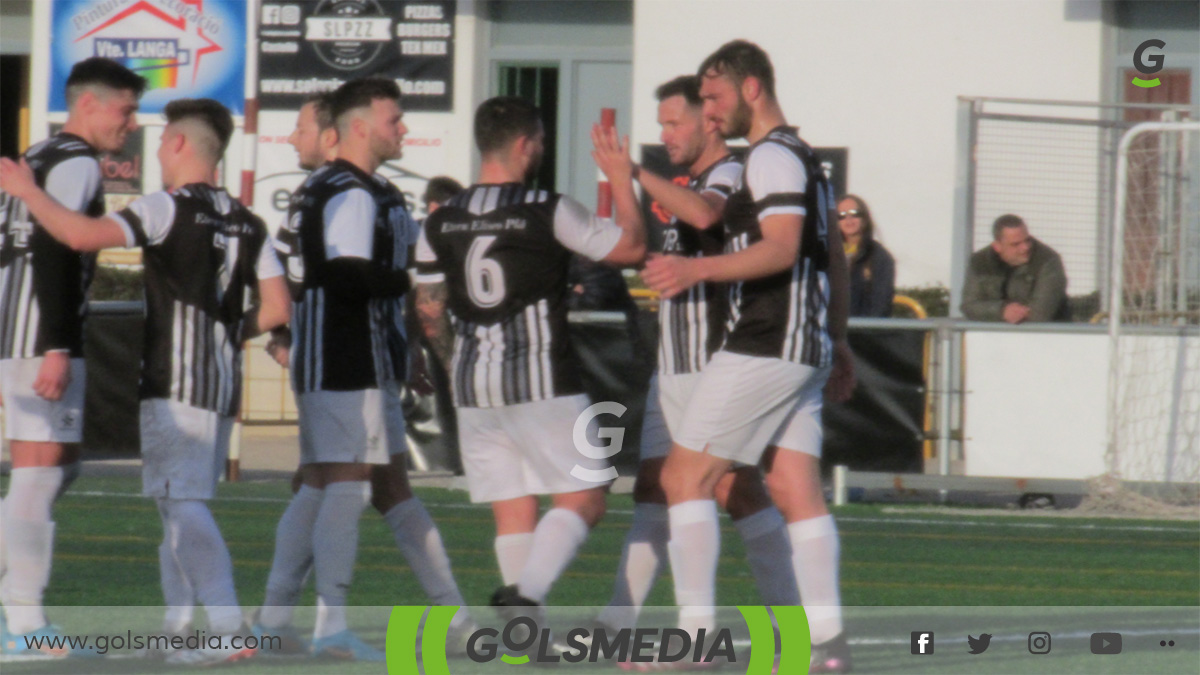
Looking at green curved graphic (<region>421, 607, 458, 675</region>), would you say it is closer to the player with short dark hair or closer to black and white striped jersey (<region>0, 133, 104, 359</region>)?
the player with short dark hair

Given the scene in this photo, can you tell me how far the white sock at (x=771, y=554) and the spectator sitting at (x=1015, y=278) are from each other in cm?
640

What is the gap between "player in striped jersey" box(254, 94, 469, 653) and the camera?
20.0 feet

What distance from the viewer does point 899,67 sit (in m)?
19.6

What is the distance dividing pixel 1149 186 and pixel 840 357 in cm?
727

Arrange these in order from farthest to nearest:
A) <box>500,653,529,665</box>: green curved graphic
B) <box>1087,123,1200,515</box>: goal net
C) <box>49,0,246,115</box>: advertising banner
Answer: <box>49,0,246,115</box>: advertising banner → <box>1087,123,1200,515</box>: goal net → <box>500,653,529,665</box>: green curved graphic

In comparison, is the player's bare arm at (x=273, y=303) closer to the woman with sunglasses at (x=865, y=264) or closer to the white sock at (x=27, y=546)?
the white sock at (x=27, y=546)

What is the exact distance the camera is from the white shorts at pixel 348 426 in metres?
6.01

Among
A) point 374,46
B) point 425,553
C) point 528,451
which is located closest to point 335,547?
point 425,553

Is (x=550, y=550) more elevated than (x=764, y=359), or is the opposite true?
(x=764, y=359)

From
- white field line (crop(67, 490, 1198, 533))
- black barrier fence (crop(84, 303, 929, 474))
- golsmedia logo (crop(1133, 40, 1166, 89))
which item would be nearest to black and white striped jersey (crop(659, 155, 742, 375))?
white field line (crop(67, 490, 1198, 533))

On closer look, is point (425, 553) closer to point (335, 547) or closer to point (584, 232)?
point (335, 547)

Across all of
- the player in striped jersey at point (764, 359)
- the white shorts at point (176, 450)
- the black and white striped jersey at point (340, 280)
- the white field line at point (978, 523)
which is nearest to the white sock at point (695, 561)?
the player in striped jersey at point (764, 359)

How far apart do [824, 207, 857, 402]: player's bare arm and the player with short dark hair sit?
146 centimetres

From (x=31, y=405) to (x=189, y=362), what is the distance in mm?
579
